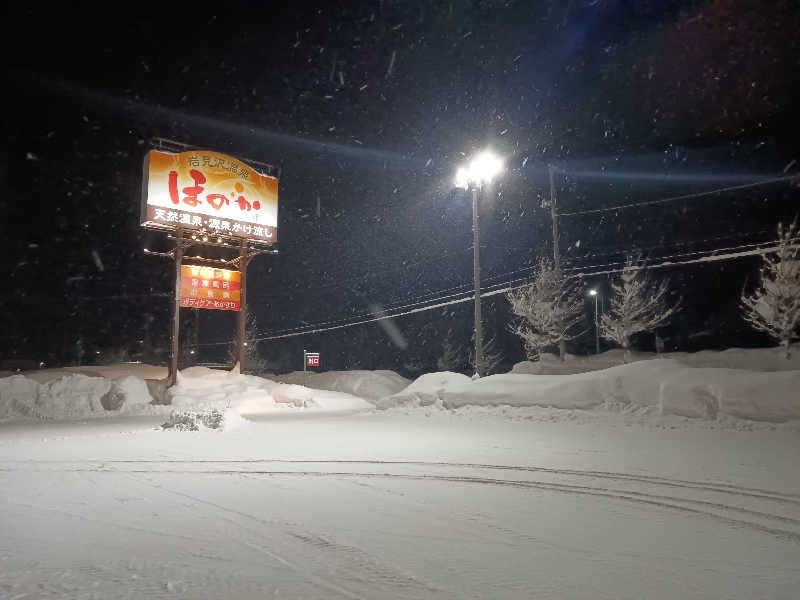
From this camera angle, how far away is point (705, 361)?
27.9 metres

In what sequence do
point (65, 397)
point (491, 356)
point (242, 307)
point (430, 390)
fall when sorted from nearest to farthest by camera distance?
point (430, 390), point (65, 397), point (242, 307), point (491, 356)

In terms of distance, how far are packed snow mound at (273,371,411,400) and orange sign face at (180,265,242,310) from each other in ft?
37.1

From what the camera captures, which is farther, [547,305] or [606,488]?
[547,305]

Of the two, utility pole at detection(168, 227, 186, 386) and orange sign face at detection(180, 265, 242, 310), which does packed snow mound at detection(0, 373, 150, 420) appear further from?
orange sign face at detection(180, 265, 242, 310)

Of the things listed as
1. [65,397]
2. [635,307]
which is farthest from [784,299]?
[65,397]

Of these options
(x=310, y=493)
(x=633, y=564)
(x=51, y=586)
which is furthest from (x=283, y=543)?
(x=633, y=564)

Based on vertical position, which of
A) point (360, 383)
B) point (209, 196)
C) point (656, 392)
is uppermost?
point (209, 196)

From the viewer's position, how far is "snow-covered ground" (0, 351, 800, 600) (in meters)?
3.82

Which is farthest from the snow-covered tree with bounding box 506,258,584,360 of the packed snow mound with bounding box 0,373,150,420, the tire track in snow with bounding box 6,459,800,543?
the tire track in snow with bounding box 6,459,800,543

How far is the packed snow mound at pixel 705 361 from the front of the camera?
26.0 meters

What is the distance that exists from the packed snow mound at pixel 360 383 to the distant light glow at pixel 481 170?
59.5 ft

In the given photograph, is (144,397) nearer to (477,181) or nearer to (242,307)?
(242,307)

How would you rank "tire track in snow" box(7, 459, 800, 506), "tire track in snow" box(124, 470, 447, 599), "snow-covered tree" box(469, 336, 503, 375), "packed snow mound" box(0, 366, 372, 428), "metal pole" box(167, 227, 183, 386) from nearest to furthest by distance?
"tire track in snow" box(124, 470, 447, 599) < "tire track in snow" box(7, 459, 800, 506) < "packed snow mound" box(0, 366, 372, 428) < "metal pole" box(167, 227, 183, 386) < "snow-covered tree" box(469, 336, 503, 375)

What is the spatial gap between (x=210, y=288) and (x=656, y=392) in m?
20.1
